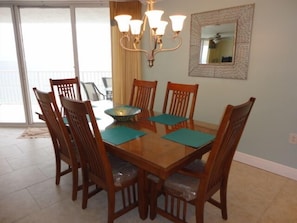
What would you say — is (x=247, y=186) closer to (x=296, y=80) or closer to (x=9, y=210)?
(x=296, y=80)

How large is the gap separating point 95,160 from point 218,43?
2.16 meters

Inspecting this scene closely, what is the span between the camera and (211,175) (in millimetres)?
1440

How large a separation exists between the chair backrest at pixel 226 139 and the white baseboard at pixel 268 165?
133 cm

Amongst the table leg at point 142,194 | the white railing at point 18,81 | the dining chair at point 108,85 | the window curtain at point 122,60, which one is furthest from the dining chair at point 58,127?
the dining chair at point 108,85

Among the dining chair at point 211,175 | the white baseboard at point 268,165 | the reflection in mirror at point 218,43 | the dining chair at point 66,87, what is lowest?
the white baseboard at point 268,165

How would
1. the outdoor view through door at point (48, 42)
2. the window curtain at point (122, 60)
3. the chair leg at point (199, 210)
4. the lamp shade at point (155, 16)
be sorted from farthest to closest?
the outdoor view through door at point (48, 42) < the window curtain at point (122, 60) < the lamp shade at point (155, 16) < the chair leg at point (199, 210)

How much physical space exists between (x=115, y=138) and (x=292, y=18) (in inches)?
84.9

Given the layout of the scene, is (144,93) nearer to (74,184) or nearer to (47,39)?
(74,184)

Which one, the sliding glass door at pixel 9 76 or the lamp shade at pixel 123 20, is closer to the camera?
the lamp shade at pixel 123 20

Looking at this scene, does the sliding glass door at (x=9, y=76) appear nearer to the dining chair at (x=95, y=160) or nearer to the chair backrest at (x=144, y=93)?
the chair backrest at (x=144, y=93)

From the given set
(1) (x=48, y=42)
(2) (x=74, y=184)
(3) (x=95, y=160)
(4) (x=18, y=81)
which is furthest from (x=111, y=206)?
(4) (x=18, y=81)

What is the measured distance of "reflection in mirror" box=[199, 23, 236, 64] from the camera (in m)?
2.64

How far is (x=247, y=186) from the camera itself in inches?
90.0

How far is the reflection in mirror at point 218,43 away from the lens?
104 inches
